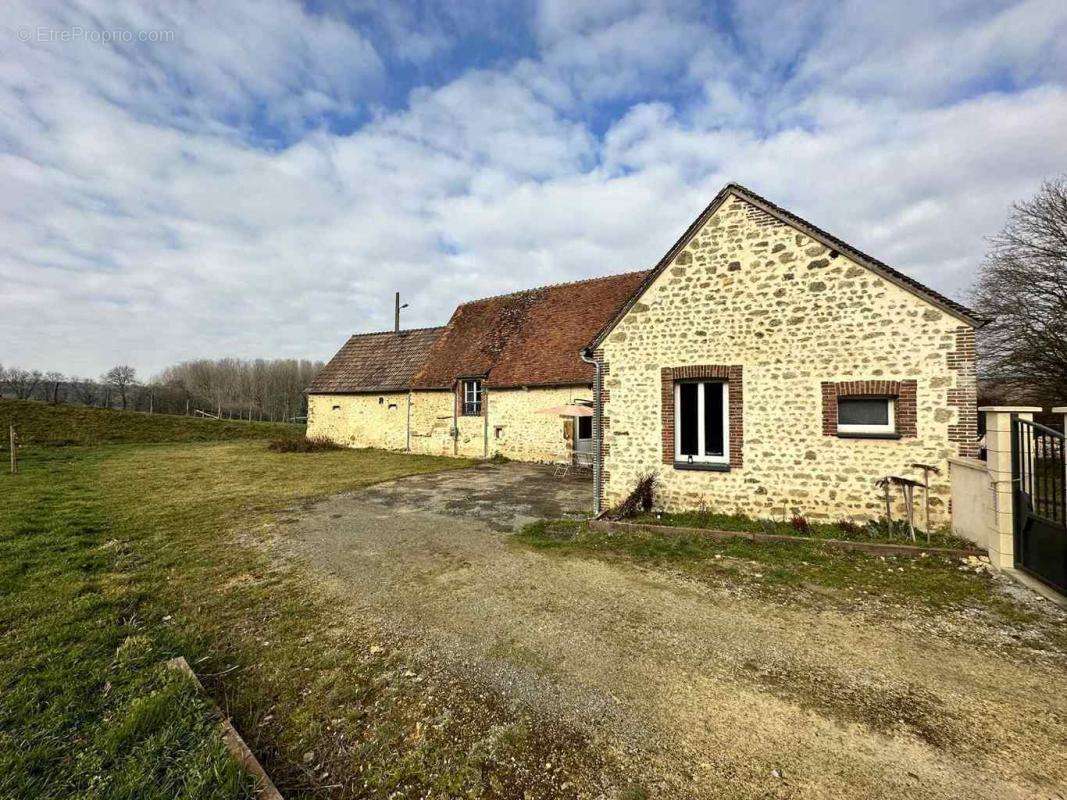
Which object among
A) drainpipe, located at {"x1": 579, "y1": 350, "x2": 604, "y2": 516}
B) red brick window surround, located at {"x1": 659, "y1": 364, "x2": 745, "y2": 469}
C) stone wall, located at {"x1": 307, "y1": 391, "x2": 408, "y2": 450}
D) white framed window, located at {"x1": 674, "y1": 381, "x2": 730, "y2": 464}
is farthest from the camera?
stone wall, located at {"x1": 307, "y1": 391, "x2": 408, "y2": 450}

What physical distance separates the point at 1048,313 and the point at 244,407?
73.6 metres

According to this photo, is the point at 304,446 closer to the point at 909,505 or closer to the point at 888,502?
the point at 888,502

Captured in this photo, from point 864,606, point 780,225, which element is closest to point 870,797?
point 864,606

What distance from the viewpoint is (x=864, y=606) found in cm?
481

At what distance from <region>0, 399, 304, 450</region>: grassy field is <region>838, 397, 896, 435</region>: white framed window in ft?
113

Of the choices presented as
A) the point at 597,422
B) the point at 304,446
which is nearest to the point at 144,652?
the point at 597,422

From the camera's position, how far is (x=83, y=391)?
57.4 meters

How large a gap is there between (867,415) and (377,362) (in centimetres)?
2199

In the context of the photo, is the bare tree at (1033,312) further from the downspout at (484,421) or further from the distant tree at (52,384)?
the distant tree at (52,384)

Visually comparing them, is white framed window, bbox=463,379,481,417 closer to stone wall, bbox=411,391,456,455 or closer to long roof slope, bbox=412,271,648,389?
long roof slope, bbox=412,271,648,389

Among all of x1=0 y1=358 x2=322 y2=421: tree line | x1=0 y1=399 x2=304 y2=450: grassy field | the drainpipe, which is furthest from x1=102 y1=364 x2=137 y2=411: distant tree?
the drainpipe

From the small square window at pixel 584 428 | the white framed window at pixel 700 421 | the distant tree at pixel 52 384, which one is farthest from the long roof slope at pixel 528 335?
the distant tree at pixel 52 384

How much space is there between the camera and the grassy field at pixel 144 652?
8.41ft

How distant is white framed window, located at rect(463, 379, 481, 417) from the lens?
19.1 meters
